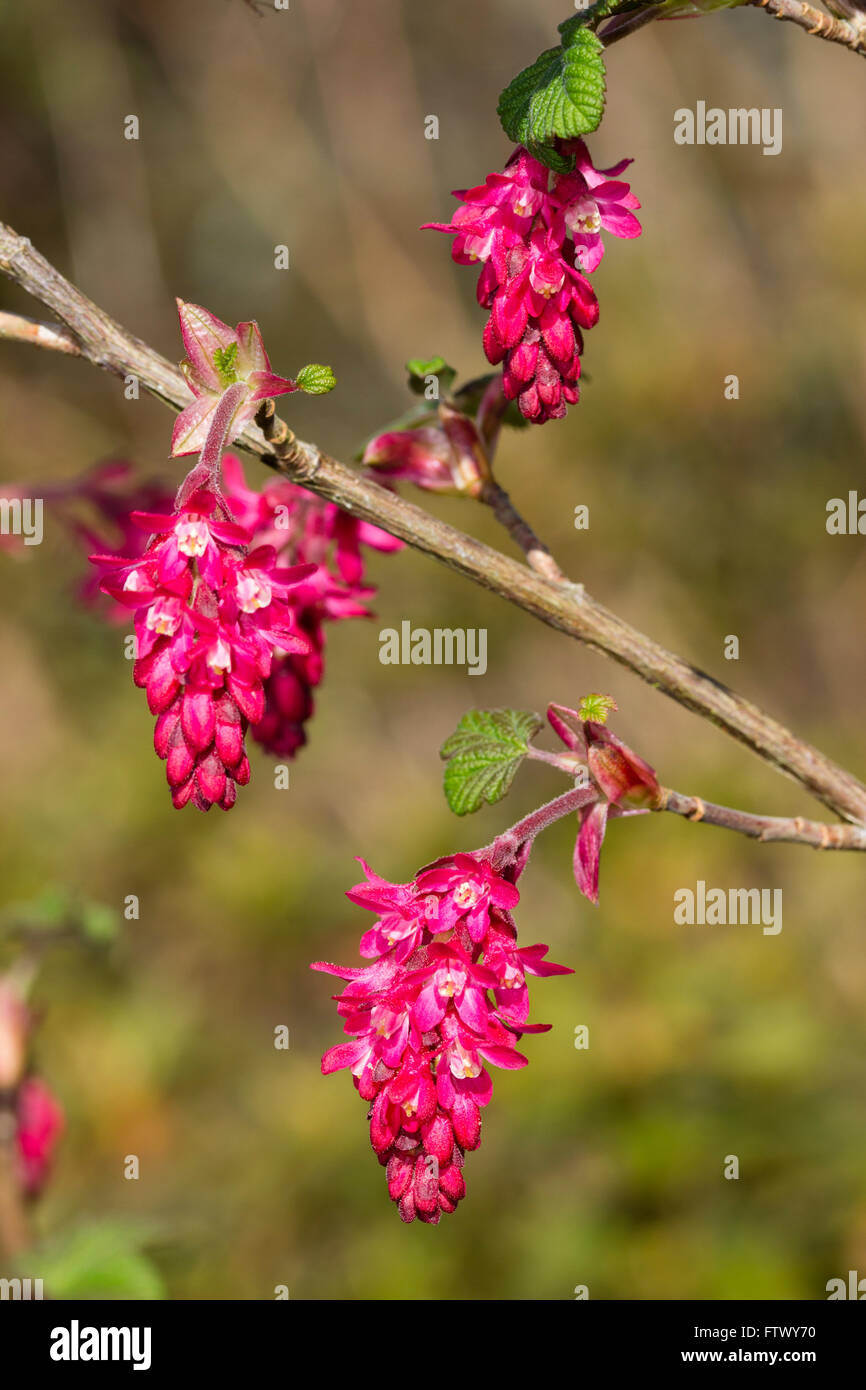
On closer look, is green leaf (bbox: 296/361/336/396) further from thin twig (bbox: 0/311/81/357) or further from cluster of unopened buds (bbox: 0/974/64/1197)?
cluster of unopened buds (bbox: 0/974/64/1197)

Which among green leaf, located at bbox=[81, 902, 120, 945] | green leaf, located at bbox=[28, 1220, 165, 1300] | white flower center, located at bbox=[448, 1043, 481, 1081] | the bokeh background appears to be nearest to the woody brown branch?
white flower center, located at bbox=[448, 1043, 481, 1081]

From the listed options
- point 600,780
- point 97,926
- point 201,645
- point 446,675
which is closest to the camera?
point 201,645

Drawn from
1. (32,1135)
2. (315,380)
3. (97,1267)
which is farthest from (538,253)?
(32,1135)

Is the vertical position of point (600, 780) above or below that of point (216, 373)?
below

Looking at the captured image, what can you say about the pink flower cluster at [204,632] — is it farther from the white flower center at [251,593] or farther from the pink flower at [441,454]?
the pink flower at [441,454]

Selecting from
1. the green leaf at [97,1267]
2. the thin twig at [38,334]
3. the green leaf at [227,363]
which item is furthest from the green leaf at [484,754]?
the green leaf at [97,1267]

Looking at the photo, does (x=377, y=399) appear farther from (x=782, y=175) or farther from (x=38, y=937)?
(x=38, y=937)

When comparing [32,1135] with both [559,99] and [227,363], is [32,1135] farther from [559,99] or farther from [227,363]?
[559,99]
